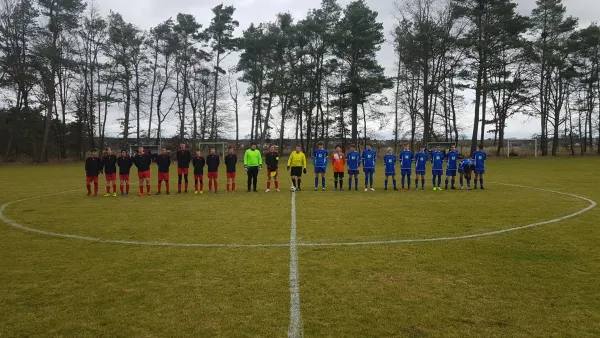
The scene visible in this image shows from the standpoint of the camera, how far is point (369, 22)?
139 feet

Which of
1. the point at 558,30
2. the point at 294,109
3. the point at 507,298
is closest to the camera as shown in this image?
the point at 507,298

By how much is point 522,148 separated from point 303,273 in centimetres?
4885

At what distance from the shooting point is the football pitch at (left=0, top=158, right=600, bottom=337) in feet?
13.0

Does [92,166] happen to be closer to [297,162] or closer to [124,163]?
[124,163]

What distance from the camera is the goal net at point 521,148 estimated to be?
149ft

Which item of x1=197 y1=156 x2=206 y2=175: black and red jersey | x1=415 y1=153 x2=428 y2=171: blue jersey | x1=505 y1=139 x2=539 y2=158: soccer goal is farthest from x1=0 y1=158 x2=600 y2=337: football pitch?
x1=505 y1=139 x2=539 y2=158: soccer goal

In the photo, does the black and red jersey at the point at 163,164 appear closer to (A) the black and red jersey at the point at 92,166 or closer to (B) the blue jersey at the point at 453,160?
(A) the black and red jersey at the point at 92,166

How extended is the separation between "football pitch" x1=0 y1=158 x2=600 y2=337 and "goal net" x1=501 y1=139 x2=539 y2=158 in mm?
38761

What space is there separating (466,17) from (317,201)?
116 ft

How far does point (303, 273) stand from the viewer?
18.0ft

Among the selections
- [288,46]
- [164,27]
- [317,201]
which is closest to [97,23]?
[164,27]

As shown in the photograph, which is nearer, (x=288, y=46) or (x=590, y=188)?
(x=590, y=188)

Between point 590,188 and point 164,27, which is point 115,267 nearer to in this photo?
point 590,188

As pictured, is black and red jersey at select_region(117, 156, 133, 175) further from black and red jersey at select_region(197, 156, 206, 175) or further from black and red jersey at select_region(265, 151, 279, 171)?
black and red jersey at select_region(265, 151, 279, 171)
